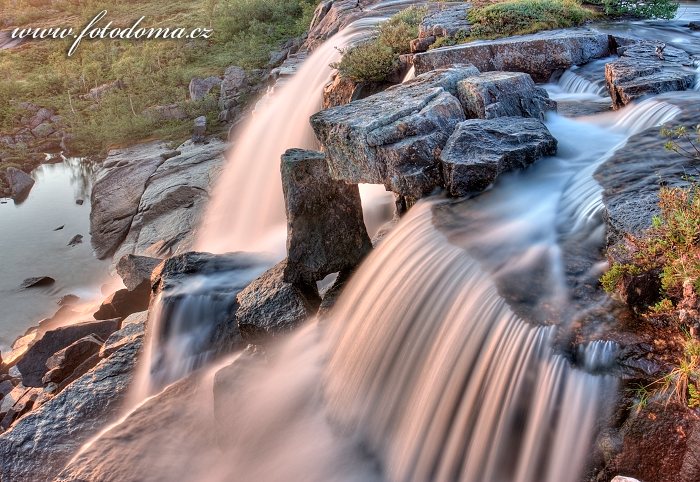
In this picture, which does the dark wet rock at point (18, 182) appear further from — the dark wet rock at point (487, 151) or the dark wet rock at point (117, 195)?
the dark wet rock at point (487, 151)

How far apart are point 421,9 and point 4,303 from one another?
551 inches

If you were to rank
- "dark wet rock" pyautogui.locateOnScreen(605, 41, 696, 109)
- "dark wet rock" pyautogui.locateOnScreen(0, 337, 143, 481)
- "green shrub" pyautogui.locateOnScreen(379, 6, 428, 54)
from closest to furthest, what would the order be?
1. "dark wet rock" pyautogui.locateOnScreen(0, 337, 143, 481)
2. "dark wet rock" pyautogui.locateOnScreen(605, 41, 696, 109)
3. "green shrub" pyautogui.locateOnScreen(379, 6, 428, 54)

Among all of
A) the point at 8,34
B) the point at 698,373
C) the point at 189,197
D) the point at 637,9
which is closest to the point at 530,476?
the point at 698,373

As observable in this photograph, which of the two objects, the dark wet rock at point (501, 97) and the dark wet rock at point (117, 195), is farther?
the dark wet rock at point (117, 195)

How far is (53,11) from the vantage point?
49.0 meters

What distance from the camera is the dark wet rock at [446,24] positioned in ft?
43.3

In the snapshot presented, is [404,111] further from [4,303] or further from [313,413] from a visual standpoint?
[4,303]

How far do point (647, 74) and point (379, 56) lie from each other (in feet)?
17.9

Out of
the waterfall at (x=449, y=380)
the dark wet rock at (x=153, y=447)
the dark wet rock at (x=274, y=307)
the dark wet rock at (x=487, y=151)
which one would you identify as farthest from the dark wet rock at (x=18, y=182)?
the dark wet rock at (x=487, y=151)

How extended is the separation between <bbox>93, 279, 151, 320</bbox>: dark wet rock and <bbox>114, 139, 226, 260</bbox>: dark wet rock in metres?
2.35

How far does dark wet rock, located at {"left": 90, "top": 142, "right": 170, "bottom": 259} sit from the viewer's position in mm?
16344

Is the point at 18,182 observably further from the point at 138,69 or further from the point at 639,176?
the point at 639,176

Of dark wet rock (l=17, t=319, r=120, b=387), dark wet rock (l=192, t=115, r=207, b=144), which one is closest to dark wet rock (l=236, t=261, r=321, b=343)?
dark wet rock (l=17, t=319, r=120, b=387)

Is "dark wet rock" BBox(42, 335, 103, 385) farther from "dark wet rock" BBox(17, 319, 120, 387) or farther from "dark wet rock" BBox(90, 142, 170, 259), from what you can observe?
"dark wet rock" BBox(90, 142, 170, 259)
